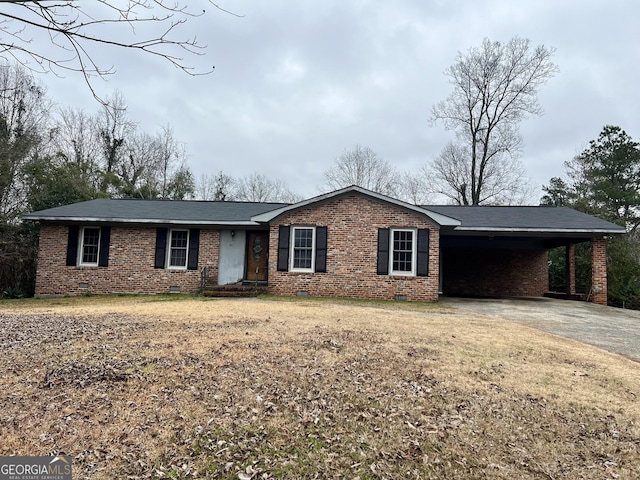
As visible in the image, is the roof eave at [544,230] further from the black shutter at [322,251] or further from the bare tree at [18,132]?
the bare tree at [18,132]

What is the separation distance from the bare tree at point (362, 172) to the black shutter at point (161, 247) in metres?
19.1

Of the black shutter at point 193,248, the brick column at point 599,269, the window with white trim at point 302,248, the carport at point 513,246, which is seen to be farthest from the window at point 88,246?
the brick column at point 599,269

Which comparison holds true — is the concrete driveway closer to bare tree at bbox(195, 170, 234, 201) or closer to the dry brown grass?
the dry brown grass

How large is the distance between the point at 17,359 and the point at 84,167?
2406 centimetres

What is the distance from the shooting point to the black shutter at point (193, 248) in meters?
14.5

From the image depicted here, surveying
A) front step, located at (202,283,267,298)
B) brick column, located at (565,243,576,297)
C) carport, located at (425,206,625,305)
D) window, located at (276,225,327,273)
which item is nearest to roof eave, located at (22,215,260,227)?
window, located at (276,225,327,273)

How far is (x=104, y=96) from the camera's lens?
10.5 feet

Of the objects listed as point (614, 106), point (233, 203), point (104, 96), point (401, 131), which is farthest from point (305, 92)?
point (614, 106)

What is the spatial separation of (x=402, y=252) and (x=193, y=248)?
8012mm

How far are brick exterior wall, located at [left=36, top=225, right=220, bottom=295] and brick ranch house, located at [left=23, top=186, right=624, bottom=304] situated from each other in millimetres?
39

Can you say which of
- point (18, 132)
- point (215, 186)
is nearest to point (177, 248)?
point (18, 132)

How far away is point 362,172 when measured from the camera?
31.9 m

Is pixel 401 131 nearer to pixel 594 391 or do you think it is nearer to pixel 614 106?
pixel 614 106

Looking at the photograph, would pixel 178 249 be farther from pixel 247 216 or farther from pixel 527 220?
pixel 527 220
